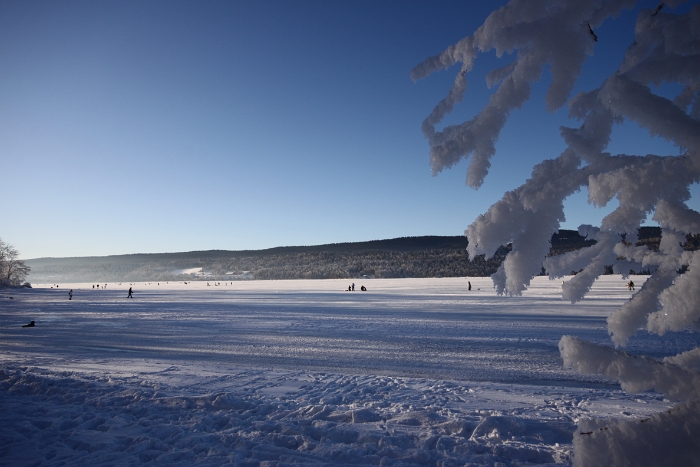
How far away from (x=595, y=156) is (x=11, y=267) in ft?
296

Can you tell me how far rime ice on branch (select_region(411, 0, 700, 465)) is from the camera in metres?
1.65

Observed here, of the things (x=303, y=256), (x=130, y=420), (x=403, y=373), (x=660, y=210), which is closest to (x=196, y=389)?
(x=130, y=420)

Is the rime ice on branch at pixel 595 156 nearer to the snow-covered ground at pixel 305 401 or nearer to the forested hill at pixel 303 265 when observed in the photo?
the snow-covered ground at pixel 305 401

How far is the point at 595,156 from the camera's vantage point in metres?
2.10

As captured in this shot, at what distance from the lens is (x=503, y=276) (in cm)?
235

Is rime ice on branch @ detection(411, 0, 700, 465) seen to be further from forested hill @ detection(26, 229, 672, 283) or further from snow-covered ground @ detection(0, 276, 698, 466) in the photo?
forested hill @ detection(26, 229, 672, 283)

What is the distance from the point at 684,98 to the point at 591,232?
84 cm

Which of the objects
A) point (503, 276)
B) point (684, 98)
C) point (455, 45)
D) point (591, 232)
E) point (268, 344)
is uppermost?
point (455, 45)

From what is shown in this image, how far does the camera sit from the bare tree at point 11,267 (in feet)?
Result: 219

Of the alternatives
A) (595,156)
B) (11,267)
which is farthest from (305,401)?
(11,267)

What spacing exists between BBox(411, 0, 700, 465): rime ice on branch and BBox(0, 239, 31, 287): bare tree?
85.4 meters

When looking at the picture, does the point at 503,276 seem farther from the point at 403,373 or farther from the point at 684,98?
the point at 403,373

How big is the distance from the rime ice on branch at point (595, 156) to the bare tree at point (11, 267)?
280 feet

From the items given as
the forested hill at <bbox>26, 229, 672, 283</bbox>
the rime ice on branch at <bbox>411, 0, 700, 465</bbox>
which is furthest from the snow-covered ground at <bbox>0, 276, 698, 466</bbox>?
the forested hill at <bbox>26, 229, 672, 283</bbox>
